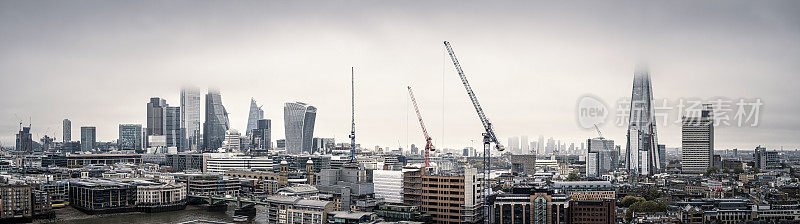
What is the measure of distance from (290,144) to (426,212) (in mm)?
46252

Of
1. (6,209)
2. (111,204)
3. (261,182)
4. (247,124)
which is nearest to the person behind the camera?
(6,209)

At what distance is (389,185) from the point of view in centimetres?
2777

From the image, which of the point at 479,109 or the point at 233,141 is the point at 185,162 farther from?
the point at 479,109

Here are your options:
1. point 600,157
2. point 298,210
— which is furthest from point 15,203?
point 600,157

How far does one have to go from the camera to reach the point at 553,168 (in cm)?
6238

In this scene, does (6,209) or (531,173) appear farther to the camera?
(531,173)

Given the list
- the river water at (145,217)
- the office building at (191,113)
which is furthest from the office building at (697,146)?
the office building at (191,113)

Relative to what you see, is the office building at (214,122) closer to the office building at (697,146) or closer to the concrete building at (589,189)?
the office building at (697,146)

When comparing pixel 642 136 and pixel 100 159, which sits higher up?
pixel 642 136

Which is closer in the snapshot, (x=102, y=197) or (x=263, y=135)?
(x=102, y=197)

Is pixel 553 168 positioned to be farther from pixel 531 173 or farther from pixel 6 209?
pixel 6 209

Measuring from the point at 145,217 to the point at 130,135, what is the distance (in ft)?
198

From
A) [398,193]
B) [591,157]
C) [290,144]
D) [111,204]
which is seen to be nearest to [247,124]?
[290,144]

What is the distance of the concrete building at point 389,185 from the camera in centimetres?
2733
